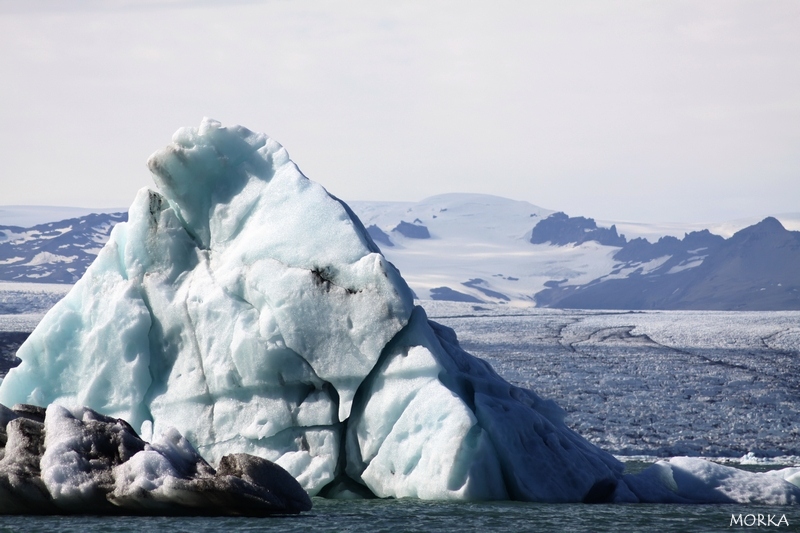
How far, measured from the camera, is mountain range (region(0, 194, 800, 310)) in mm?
70000

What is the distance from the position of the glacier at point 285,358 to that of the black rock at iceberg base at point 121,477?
1090mm

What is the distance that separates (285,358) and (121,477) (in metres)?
1.96

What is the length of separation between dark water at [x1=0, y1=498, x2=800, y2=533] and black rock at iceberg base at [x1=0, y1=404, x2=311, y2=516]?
0.53ft

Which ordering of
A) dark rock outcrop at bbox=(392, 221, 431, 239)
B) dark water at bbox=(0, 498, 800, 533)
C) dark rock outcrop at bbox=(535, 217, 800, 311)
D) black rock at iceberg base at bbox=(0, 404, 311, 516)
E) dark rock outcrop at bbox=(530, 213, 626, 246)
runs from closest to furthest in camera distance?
dark water at bbox=(0, 498, 800, 533) < black rock at iceberg base at bbox=(0, 404, 311, 516) < dark rock outcrop at bbox=(535, 217, 800, 311) < dark rock outcrop at bbox=(392, 221, 431, 239) < dark rock outcrop at bbox=(530, 213, 626, 246)

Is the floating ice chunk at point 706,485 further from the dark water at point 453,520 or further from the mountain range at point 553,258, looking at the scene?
the mountain range at point 553,258

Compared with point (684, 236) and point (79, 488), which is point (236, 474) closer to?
point (79, 488)

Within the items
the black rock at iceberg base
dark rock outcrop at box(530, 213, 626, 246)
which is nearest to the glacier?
the black rock at iceberg base

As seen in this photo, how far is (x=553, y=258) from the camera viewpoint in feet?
285

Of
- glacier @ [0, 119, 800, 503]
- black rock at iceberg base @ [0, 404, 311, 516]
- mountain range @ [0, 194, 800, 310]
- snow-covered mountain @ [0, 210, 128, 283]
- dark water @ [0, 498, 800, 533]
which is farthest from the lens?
mountain range @ [0, 194, 800, 310]

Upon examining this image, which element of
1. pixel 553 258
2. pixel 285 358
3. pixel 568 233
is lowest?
pixel 285 358

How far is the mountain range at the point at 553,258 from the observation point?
7000 centimetres

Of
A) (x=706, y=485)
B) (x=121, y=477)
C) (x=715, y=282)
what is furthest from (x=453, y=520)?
(x=715, y=282)

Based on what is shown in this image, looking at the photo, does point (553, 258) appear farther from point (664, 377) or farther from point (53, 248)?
point (664, 377)

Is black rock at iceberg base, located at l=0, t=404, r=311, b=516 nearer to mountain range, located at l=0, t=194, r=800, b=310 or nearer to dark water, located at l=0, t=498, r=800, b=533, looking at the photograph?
dark water, located at l=0, t=498, r=800, b=533
